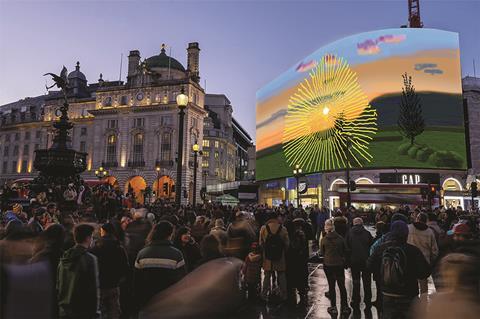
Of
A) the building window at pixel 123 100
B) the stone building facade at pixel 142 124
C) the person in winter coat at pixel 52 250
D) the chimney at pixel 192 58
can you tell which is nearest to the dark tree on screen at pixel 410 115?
the stone building facade at pixel 142 124

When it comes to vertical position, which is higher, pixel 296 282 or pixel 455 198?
pixel 455 198

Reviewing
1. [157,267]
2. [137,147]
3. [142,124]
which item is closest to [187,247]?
[157,267]

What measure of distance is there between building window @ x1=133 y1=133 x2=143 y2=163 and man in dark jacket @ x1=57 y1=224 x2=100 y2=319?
219 feet

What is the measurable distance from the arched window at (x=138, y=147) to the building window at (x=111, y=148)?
3983 millimetres

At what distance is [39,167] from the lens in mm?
18703

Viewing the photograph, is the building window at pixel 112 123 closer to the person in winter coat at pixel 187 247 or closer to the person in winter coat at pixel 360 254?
the person in winter coat at pixel 187 247

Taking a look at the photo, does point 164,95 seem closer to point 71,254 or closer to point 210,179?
point 210,179

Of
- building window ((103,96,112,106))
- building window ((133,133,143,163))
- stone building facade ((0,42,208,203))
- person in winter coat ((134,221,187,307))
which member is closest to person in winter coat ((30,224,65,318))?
person in winter coat ((134,221,187,307))

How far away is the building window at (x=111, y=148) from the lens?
234 ft

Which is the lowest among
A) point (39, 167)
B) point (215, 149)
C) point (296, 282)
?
point (296, 282)

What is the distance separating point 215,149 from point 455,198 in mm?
59343

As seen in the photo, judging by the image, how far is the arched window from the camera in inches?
2746

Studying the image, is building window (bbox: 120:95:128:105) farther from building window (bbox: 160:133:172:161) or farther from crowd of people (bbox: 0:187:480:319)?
crowd of people (bbox: 0:187:480:319)

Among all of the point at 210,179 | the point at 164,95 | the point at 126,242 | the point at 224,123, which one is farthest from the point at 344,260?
the point at 224,123
